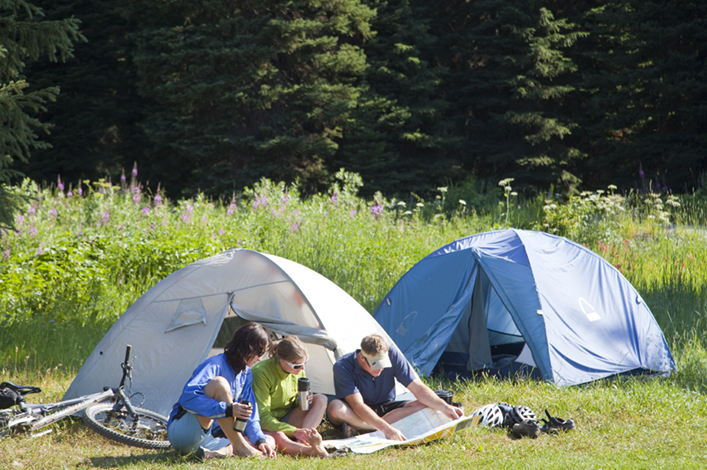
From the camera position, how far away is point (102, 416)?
4.40 m

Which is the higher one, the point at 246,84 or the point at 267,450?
the point at 246,84

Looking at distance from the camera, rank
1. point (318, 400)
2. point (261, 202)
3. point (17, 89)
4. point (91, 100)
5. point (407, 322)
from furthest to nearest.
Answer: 1. point (91, 100)
2. point (261, 202)
3. point (407, 322)
4. point (17, 89)
5. point (318, 400)

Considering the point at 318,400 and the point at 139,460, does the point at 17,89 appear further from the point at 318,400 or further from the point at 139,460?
the point at 318,400

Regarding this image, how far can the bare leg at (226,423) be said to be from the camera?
154 inches

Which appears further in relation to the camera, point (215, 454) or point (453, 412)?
point (453, 412)

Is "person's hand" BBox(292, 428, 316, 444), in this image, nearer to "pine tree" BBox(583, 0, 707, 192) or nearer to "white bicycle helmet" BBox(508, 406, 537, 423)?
"white bicycle helmet" BBox(508, 406, 537, 423)

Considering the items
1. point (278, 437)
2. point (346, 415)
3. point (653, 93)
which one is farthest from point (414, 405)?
point (653, 93)

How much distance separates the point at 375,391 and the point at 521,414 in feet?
3.64

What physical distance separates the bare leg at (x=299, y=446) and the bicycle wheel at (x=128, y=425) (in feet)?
2.51

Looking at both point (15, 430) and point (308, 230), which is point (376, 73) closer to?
point (308, 230)

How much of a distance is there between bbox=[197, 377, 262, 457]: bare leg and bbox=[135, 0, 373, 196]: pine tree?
36.9 ft

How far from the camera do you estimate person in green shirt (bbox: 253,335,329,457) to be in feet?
13.8

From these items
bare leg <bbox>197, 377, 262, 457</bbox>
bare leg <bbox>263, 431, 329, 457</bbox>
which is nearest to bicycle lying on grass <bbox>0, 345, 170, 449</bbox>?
bare leg <bbox>197, 377, 262, 457</bbox>

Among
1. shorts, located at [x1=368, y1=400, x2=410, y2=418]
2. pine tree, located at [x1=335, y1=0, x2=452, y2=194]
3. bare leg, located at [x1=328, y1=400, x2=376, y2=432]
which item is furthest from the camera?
pine tree, located at [x1=335, y1=0, x2=452, y2=194]
